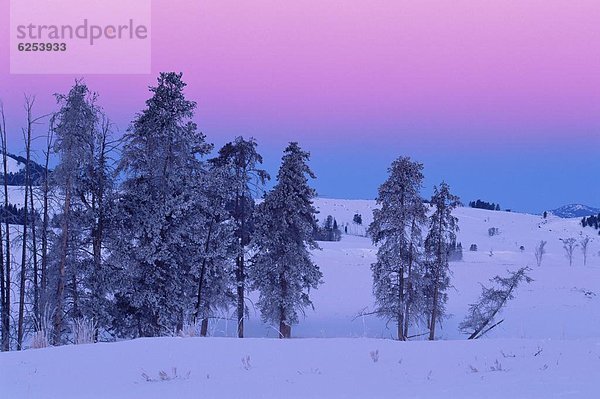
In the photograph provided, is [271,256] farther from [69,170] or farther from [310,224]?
[69,170]

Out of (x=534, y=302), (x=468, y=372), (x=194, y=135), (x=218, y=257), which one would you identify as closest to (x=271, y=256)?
(x=218, y=257)

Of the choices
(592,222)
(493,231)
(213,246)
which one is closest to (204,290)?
(213,246)

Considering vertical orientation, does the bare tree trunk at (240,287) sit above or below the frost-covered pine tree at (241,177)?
below

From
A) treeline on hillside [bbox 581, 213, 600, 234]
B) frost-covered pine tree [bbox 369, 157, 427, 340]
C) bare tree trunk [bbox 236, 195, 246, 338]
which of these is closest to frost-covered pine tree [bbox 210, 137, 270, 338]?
bare tree trunk [bbox 236, 195, 246, 338]

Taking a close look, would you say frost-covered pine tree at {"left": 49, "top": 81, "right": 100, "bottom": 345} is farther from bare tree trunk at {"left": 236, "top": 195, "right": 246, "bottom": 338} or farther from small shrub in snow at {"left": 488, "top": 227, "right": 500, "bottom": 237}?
small shrub in snow at {"left": 488, "top": 227, "right": 500, "bottom": 237}

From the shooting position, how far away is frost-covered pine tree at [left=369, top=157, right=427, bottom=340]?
27.8 meters

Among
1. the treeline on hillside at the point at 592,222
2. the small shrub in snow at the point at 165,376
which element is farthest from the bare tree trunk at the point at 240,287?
the treeline on hillside at the point at 592,222

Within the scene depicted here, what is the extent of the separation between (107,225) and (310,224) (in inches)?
416

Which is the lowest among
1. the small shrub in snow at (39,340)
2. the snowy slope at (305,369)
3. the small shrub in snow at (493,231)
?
the small shrub in snow at (493,231)

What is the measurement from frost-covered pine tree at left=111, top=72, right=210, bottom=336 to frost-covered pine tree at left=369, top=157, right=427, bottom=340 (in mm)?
11600

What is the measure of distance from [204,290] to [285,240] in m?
5.53

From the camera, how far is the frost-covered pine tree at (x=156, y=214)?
18844mm

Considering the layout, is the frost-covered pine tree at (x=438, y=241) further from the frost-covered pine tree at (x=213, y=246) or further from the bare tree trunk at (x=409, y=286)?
the frost-covered pine tree at (x=213, y=246)

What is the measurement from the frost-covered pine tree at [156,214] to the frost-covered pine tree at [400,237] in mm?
11600
